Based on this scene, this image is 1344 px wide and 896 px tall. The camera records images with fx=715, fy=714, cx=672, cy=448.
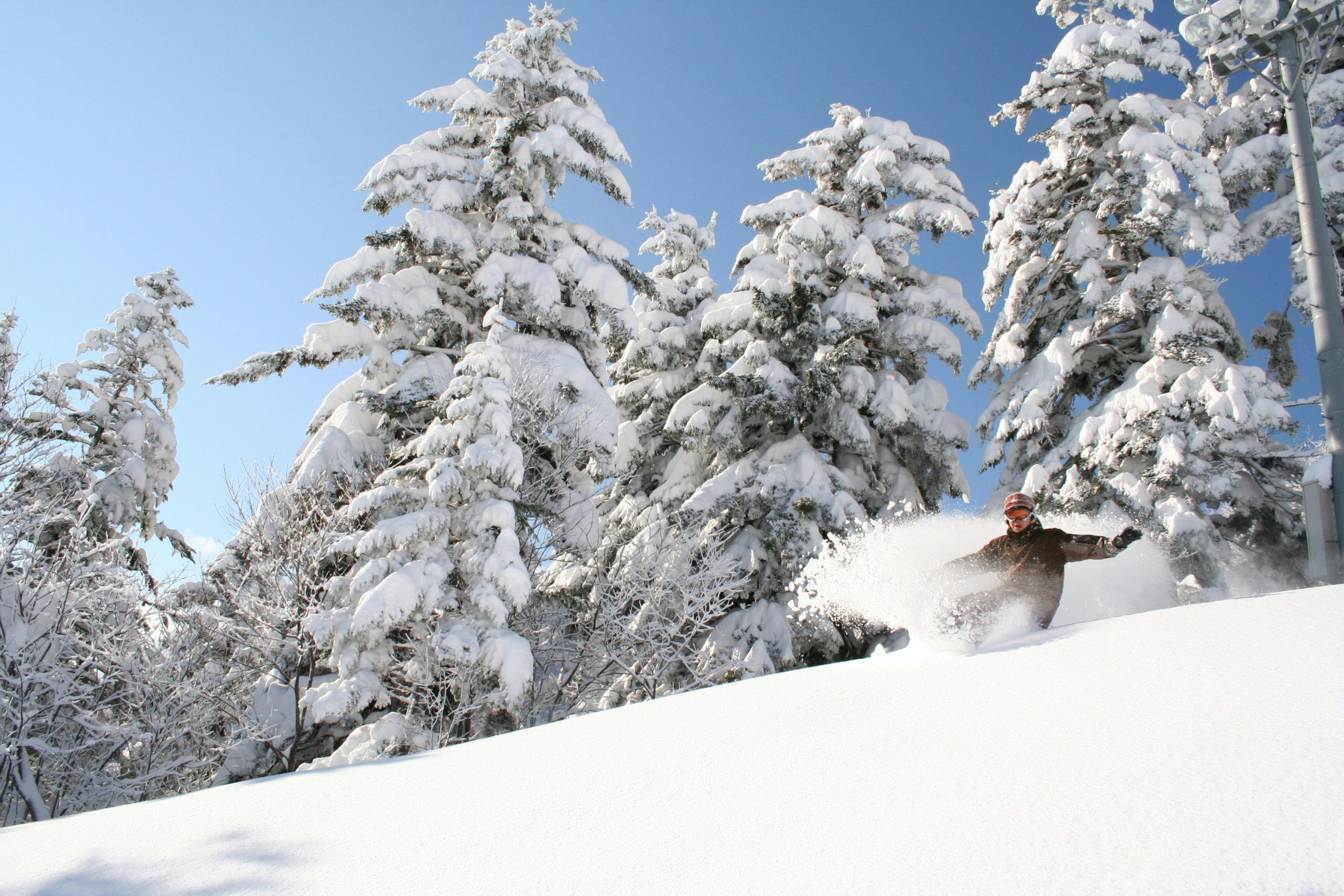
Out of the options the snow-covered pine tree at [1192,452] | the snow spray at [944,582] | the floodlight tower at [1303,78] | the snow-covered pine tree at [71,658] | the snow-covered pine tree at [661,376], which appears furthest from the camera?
the snow-covered pine tree at [661,376]

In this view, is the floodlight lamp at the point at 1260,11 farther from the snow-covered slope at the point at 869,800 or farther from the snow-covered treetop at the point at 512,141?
the snow-covered treetop at the point at 512,141

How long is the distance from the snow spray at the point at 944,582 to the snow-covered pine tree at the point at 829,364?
304 centimetres

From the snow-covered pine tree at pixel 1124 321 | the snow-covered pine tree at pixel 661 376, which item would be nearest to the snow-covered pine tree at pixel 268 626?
the snow-covered pine tree at pixel 661 376

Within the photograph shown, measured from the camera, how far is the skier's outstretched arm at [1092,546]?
5992 millimetres

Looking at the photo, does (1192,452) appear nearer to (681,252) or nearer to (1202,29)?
(1202,29)

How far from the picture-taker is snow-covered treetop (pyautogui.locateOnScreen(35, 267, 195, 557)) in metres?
15.9

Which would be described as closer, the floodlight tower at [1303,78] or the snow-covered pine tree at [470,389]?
the floodlight tower at [1303,78]

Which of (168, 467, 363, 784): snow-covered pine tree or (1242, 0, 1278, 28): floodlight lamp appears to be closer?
(1242, 0, 1278, 28): floodlight lamp

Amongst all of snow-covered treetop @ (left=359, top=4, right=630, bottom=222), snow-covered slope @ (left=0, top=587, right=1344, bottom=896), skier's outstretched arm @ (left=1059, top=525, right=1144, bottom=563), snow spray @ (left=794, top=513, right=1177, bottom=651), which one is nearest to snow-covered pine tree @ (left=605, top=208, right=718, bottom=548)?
snow-covered treetop @ (left=359, top=4, right=630, bottom=222)

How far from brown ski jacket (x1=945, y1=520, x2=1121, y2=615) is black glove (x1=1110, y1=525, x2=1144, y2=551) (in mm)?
34

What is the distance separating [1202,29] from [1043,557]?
619cm

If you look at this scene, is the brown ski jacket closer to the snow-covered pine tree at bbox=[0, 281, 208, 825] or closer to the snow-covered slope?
the snow-covered slope

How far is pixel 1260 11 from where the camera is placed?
7109mm

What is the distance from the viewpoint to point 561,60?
1466 centimetres
